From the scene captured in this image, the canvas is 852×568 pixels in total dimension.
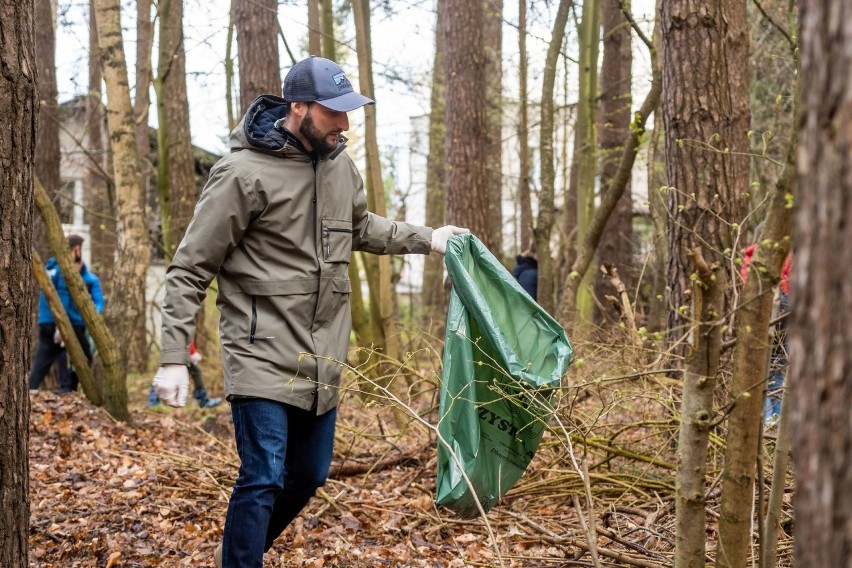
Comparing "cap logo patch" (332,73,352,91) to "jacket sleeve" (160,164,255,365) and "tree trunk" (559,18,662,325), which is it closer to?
"jacket sleeve" (160,164,255,365)

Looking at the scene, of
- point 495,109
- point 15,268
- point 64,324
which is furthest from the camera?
point 495,109

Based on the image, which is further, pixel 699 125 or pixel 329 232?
pixel 699 125

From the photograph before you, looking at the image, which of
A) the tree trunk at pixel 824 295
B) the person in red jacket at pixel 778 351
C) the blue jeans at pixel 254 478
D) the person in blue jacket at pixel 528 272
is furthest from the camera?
the person in blue jacket at pixel 528 272

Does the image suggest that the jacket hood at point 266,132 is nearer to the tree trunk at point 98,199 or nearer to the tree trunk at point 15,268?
the tree trunk at point 15,268

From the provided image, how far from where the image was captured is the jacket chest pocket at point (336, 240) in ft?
12.0

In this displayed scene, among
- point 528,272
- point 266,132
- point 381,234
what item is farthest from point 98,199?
point 266,132

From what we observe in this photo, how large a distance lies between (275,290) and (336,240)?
1.17 feet

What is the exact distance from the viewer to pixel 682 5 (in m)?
5.29

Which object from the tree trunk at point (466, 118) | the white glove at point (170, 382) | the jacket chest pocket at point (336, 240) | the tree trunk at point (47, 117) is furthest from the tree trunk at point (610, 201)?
the tree trunk at point (47, 117)

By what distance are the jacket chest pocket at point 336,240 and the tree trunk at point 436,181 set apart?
11080 millimetres

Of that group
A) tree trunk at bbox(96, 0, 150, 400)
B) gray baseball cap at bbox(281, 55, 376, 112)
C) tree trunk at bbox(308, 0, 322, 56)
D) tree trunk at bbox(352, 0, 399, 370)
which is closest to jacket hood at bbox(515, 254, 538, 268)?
tree trunk at bbox(352, 0, 399, 370)

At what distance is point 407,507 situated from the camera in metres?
4.98

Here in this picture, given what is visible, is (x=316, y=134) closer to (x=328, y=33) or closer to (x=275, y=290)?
(x=275, y=290)

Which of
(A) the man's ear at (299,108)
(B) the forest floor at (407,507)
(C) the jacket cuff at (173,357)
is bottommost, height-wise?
(B) the forest floor at (407,507)
